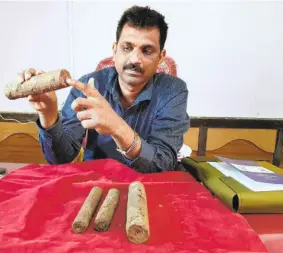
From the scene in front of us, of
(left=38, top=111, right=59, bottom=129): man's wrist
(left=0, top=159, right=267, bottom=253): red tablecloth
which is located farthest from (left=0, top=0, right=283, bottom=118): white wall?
(left=0, top=159, right=267, bottom=253): red tablecloth

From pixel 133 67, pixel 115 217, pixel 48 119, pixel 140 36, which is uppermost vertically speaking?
pixel 140 36

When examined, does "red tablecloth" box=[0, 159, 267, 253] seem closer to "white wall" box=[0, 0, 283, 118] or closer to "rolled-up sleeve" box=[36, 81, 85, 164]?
"rolled-up sleeve" box=[36, 81, 85, 164]

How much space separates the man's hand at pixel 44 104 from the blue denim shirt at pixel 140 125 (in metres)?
0.03

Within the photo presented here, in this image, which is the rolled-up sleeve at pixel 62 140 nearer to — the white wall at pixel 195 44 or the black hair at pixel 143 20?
the black hair at pixel 143 20

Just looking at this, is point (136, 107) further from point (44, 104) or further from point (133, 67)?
point (44, 104)

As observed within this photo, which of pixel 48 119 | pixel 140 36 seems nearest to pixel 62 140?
pixel 48 119

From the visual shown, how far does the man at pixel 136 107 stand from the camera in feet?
3.44

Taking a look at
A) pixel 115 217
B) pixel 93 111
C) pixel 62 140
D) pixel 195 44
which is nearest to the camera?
pixel 115 217

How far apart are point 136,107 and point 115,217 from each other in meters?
0.67

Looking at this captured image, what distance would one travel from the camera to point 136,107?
1.28m

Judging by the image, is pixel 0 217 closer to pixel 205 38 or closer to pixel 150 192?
pixel 150 192

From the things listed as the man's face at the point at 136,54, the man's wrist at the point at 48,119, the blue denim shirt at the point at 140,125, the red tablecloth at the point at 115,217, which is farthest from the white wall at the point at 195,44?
the red tablecloth at the point at 115,217

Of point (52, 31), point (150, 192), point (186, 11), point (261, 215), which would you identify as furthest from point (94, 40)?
point (261, 215)

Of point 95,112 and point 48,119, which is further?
point 48,119
